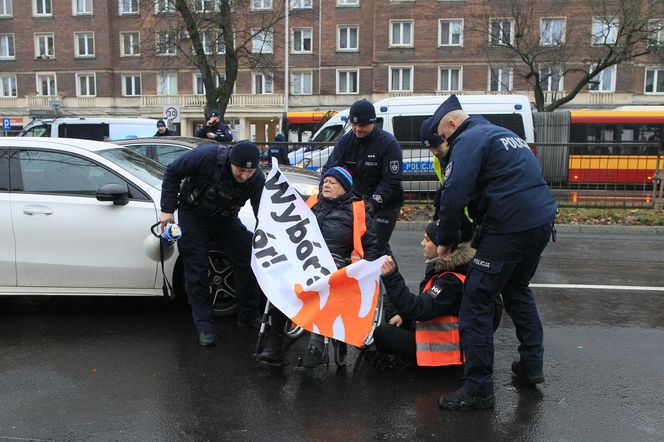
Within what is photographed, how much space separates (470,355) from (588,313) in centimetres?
255

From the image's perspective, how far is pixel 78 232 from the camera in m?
5.08

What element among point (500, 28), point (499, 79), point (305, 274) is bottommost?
point (305, 274)

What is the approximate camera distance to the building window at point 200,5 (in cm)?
2645

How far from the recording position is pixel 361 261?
4.06m

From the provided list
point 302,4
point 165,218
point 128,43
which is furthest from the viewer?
point 128,43

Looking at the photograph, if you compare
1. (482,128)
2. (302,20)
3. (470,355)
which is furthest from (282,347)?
(302,20)

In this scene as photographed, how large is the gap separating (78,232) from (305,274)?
2119 mm

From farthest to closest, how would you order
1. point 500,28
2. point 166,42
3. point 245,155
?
point 500,28
point 166,42
point 245,155

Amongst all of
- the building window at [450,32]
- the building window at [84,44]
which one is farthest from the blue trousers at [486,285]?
the building window at [84,44]

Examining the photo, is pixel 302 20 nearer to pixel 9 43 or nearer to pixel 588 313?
pixel 9 43

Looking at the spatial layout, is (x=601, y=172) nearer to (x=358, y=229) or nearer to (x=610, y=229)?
(x=610, y=229)

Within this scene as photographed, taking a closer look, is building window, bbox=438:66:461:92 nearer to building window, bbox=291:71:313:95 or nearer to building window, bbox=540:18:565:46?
building window, bbox=540:18:565:46

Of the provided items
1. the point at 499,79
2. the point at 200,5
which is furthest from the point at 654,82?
the point at 200,5

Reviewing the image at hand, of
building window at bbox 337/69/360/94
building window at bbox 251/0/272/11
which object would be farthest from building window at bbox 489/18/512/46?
building window at bbox 251/0/272/11
